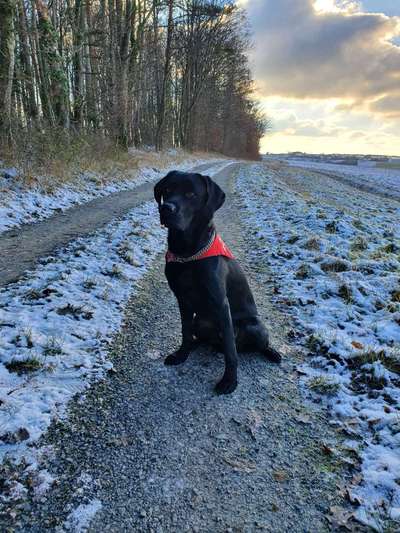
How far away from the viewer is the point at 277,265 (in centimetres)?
654

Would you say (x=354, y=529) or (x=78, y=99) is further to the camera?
(x=78, y=99)

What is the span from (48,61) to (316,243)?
12.4m

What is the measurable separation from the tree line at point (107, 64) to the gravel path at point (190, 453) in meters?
9.61

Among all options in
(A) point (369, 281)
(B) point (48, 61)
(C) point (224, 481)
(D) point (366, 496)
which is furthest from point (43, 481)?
(B) point (48, 61)

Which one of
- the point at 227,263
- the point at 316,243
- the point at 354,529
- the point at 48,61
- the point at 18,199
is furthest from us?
the point at 48,61

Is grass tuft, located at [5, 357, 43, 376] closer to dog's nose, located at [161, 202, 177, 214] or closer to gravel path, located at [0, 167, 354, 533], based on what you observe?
gravel path, located at [0, 167, 354, 533]

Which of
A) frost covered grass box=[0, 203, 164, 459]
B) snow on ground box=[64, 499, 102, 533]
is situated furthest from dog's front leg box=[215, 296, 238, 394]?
snow on ground box=[64, 499, 102, 533]

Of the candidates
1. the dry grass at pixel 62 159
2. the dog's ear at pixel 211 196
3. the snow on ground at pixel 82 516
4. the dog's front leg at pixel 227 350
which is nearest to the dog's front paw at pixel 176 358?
the dog's front leg at pixel 227 350

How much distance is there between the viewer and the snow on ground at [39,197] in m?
7.70

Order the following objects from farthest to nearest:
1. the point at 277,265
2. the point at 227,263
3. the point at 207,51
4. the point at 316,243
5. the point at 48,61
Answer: the point at 207,51 → the point at 48,61 → the point at 316,243 → the point at 277,265 → the point at 227,263

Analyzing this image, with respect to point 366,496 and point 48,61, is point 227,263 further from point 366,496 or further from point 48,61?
point 48,61

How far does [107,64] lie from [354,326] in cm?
2040

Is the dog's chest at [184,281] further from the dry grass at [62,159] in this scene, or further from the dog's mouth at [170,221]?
the dry grass at [62,159]

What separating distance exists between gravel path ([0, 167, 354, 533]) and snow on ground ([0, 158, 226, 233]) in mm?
5488
